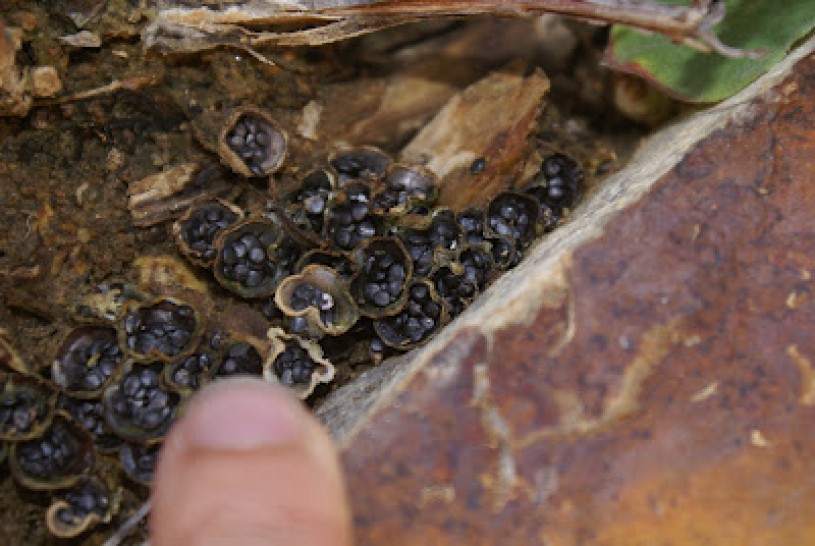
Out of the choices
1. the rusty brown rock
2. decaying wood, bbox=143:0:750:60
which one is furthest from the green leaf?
the rusty brown rock

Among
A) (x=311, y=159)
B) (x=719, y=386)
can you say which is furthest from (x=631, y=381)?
(x=311, y=159)

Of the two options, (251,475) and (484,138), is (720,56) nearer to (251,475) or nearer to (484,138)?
(484,138)

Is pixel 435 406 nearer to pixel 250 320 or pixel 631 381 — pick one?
pixel 631 381

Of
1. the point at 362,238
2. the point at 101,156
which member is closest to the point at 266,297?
the point at 362,238

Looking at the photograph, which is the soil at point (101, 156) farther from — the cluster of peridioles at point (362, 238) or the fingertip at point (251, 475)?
the fingertip at point (251, 475)

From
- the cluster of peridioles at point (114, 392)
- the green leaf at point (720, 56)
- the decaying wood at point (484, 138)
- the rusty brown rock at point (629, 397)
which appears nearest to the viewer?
the rusty brown rock at point (629, 397)

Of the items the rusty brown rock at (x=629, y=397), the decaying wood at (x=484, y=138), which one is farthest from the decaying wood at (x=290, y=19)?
the rusty brown rock at (x=629, y=397)

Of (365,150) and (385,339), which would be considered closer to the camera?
(385,339)
